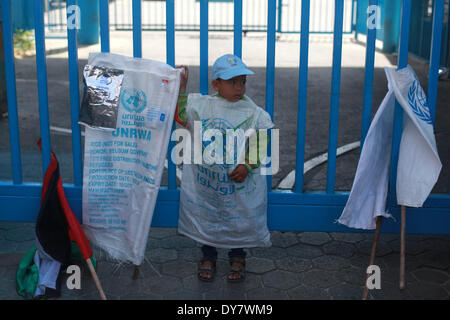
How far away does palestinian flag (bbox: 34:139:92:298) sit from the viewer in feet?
10.8

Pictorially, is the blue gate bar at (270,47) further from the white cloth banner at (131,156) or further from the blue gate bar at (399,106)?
the blue gate bar at (399,106)

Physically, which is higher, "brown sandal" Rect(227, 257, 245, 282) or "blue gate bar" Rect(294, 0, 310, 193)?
"blue gate bar" Rect(294, 0, 310, 193)

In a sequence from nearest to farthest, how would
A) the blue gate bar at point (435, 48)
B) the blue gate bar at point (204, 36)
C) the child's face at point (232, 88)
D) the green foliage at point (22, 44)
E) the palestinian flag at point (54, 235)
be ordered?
the palestinian flag at point (54, 235)
the child's face at point (232, 88)
the blue gate bar at point (435, 48)
the blue gate bar at point (204, 36)
the green foliage at point (22, 44)

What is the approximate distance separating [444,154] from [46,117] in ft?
14.9

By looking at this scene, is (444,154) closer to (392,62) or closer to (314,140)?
(314,140)

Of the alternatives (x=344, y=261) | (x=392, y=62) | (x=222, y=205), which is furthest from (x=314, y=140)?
(x=392, y=62)

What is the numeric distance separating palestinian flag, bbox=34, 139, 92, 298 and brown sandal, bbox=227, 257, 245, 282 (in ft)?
2.89

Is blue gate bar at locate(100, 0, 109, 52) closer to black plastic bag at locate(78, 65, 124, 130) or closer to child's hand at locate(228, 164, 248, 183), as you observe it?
black plastic bag at locate(78, 65, 124, 130)

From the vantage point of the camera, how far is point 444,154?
6.55m

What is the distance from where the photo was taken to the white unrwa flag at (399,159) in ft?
11.0

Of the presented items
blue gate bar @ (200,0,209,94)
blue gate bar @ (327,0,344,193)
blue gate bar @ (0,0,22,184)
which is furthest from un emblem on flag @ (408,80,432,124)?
blue gate bar @ (0,0,22,184)

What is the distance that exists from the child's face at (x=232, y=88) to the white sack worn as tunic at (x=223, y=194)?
0.13ft

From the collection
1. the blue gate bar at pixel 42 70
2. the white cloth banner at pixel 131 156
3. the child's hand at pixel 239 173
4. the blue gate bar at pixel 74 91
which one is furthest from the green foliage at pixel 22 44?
the child's hand at pixel 239 173
